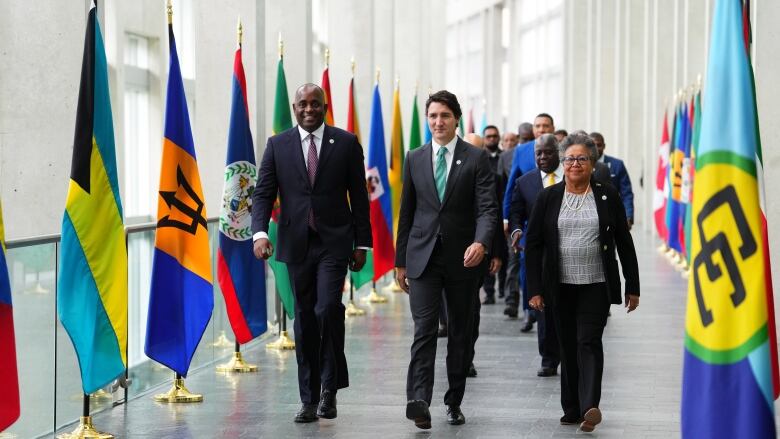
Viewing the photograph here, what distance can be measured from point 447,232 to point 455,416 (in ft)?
3.17

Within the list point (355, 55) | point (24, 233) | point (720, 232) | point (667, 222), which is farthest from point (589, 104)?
point (720, 232)

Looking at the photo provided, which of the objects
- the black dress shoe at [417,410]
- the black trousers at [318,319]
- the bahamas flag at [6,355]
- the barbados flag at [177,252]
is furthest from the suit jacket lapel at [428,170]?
the bahamas flag at [6,355]

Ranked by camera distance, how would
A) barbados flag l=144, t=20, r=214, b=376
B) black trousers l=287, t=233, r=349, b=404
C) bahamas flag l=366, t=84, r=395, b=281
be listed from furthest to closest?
bahamas flag l=366, t=84, r=395, b=281
barbados flag l=144, t=20, r=214, b=376
black trousers l=287, t=233, r=349, b=404

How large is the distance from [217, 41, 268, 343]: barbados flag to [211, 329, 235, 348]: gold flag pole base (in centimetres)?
68

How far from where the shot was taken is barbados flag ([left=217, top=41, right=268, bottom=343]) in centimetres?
833

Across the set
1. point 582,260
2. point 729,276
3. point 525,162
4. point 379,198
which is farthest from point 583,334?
point 379,198

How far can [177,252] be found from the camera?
7.29m

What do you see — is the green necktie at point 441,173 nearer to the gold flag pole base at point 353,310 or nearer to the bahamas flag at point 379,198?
the gold flag pole base at point 353,310

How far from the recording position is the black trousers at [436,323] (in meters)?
6.33

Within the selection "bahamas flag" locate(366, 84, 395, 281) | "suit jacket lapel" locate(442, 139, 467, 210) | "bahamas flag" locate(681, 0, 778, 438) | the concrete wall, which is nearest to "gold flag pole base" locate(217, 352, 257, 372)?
the concrete wall

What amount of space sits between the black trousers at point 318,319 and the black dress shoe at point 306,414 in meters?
0.03

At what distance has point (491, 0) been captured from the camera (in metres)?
44.5

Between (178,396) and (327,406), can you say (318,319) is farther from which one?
(178,396)

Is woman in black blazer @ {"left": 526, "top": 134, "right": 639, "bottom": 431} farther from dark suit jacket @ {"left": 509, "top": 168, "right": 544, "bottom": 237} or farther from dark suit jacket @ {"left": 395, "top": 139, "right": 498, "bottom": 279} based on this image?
dark suit jacket @ {"left": 509, "top": 168, "right": 544, "bottom": 237}
